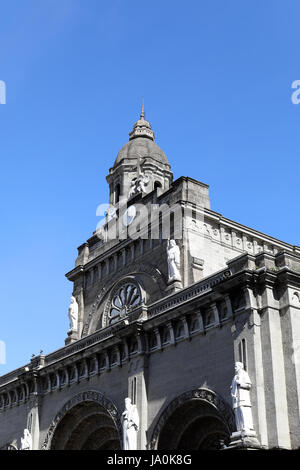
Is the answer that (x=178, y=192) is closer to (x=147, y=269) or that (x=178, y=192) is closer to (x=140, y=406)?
(x=147, y=269)

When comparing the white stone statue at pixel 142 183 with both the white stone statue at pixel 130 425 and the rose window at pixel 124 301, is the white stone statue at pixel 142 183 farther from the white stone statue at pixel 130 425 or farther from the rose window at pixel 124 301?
the white stone statue at pixel 130 425

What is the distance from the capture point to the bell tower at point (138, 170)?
52.7 m

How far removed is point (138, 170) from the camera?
175ft

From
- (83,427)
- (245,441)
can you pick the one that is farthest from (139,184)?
(245,441)

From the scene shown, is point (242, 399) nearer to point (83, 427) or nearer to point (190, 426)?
point (190, 426)

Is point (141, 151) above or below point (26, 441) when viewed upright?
above

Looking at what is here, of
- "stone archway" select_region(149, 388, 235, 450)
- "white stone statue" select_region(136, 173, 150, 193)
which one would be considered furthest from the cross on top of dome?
"stone archway" select_region(149, 388, 235, 450)

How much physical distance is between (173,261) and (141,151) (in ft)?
60.1

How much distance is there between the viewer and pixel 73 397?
39.8 metres

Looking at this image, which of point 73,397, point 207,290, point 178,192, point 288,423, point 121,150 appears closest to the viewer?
point 288,423

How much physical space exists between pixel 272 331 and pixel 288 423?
3.91 metres

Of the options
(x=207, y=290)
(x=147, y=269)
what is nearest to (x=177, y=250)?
(x=147, y=269)

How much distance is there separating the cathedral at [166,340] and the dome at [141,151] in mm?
Answer: 200

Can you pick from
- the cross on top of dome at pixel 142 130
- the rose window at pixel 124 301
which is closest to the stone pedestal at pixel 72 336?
the rose window at pixel 124 301
